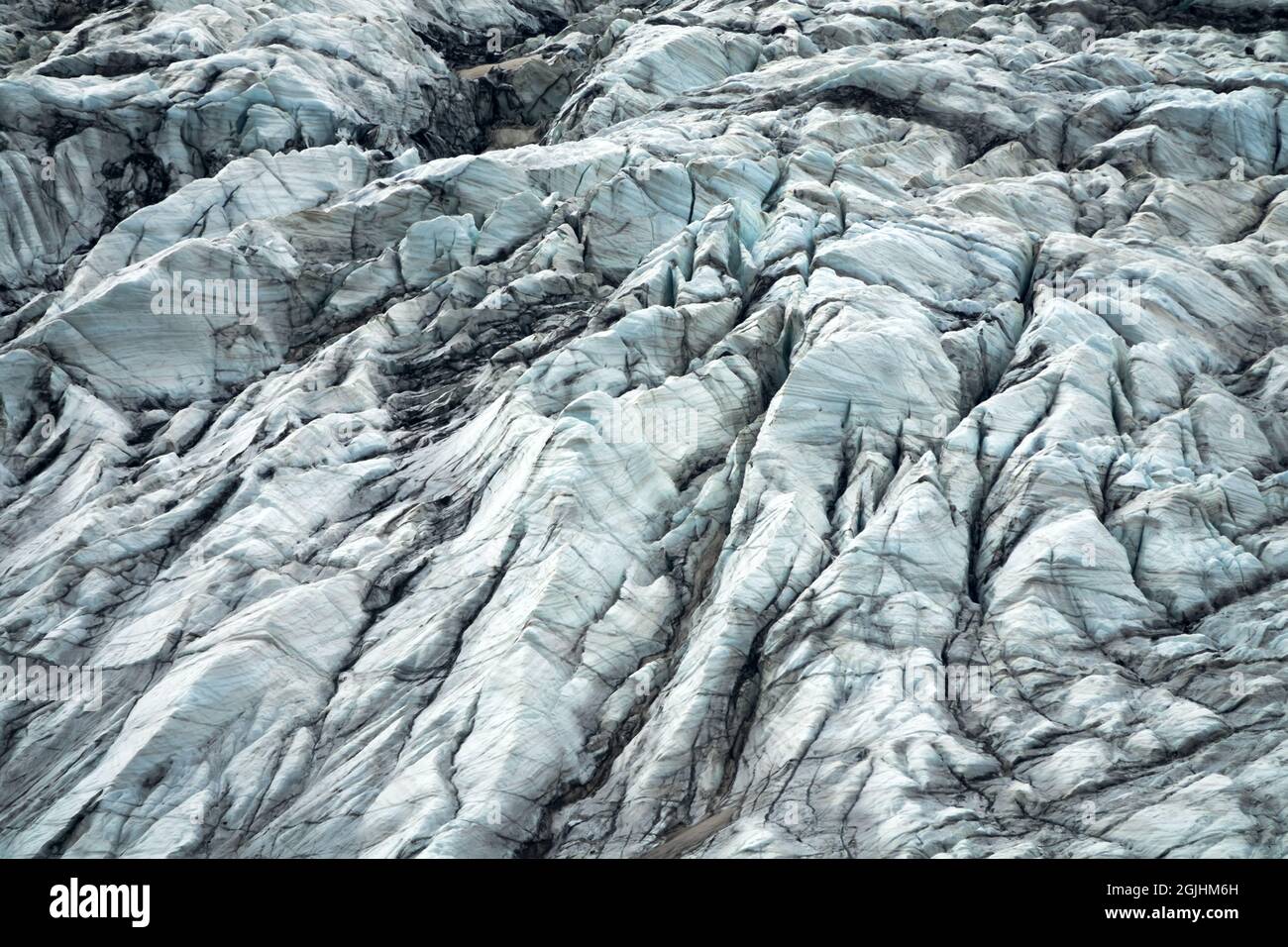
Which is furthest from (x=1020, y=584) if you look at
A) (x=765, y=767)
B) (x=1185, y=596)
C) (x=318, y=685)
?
(x=318, y=685)

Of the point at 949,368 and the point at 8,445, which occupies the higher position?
the point at 949,368

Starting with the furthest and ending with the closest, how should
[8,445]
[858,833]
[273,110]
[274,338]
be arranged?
[273,110] → [274,338] → [8,445] → [858,833]

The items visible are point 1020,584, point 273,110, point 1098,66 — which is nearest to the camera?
point 1020,584

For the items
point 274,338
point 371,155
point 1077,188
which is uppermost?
point 1077,188

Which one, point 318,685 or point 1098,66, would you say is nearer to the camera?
point 318,685

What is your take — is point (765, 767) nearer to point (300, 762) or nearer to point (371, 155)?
point (300, 762)

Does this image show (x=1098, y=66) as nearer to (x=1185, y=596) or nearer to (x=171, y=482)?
(x=1185, y=596)
